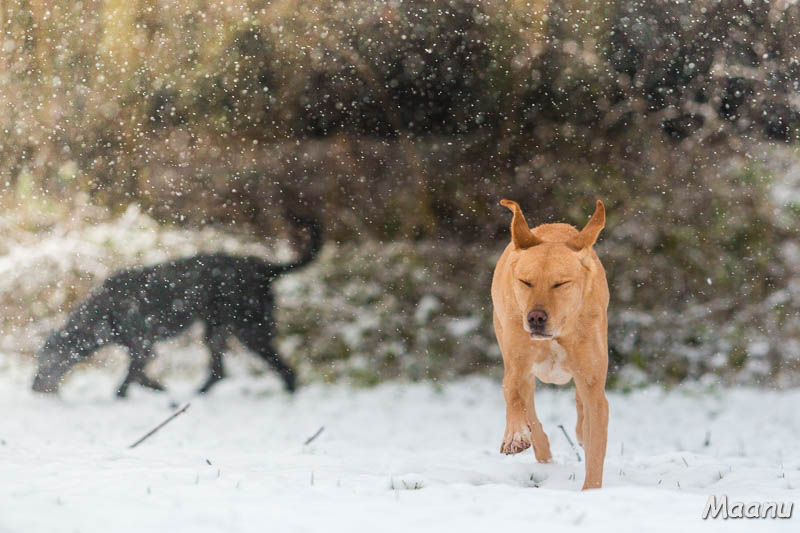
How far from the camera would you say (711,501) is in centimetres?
265

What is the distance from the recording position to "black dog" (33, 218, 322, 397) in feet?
21.9

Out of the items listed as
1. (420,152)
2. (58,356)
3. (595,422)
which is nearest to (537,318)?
(595,422)

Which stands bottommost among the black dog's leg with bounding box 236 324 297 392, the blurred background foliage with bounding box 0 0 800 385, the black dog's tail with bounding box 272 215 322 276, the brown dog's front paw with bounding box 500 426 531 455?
the black dog's leg with bounding box 236 324 297 392

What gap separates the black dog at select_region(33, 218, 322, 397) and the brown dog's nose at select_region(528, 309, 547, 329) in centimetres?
420

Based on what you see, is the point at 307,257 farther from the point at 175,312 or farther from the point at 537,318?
the point at 537,318

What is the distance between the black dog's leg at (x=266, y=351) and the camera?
689cm

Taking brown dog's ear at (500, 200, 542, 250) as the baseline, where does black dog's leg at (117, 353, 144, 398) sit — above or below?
below

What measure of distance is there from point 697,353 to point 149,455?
5.35 m

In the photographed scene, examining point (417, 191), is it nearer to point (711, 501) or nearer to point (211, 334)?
point (211, 334)

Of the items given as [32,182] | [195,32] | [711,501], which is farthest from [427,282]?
[711,501]

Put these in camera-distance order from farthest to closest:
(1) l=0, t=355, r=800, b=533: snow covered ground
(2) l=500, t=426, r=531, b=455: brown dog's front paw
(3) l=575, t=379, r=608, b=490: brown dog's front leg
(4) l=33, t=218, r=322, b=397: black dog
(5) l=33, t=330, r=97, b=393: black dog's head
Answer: (4) l=33, t=218, r=322, b=397: black dog
(5) l=33, t=330, r=97, b=393: black dog's head
(3) l=575, t=379, r=608, b=490: brown dog's front leg
(2) l=500, t=426, r=531, b=455: brown dog's front paw
(1) l=0, t=355, r=800, b=533: snow covered ground

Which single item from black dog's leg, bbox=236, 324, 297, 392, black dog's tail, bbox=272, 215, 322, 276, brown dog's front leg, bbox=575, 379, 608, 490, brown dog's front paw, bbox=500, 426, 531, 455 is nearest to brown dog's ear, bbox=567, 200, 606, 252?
brown dog's front leg, bbox=575, 379, 608, 490

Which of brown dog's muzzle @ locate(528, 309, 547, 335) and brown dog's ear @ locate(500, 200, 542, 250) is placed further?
brown dog's ear @ locate(500, 200, 542, 250)

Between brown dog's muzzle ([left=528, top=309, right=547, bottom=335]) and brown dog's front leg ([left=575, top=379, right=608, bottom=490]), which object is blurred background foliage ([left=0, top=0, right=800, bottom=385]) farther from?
brown dog's muzzle ([left=528, top=309, right=547, bottom=335])
